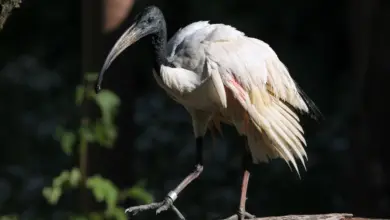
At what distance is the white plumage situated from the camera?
3.25 meters

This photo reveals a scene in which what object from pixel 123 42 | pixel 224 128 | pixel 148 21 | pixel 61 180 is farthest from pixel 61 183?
pixel 224 128

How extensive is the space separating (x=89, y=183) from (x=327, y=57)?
5526mm

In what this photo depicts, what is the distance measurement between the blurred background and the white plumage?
1.00 meters

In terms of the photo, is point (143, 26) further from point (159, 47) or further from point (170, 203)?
point (170, 203)

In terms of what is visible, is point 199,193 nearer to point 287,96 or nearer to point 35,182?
point 35,182

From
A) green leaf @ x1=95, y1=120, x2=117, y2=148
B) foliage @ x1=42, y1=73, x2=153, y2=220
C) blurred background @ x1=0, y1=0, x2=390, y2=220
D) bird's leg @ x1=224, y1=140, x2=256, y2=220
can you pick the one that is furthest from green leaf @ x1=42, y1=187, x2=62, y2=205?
blurred background @ x1=0, y1=0, x2=390, y2=220

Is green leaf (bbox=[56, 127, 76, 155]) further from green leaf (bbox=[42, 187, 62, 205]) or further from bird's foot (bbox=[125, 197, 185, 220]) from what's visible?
bird's foot (bbox=[125, 197, 185, 220])

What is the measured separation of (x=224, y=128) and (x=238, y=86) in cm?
425

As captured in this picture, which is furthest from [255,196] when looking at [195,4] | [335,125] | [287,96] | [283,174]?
[287,96]

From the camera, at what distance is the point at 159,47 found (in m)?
3.38

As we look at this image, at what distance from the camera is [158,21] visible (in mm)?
3395

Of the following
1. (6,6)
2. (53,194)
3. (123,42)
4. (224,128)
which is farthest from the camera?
(224,128)

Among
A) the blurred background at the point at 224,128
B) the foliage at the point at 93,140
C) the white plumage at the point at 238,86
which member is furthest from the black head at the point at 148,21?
the blurred background at the point at 224,128

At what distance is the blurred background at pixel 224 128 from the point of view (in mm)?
5293
